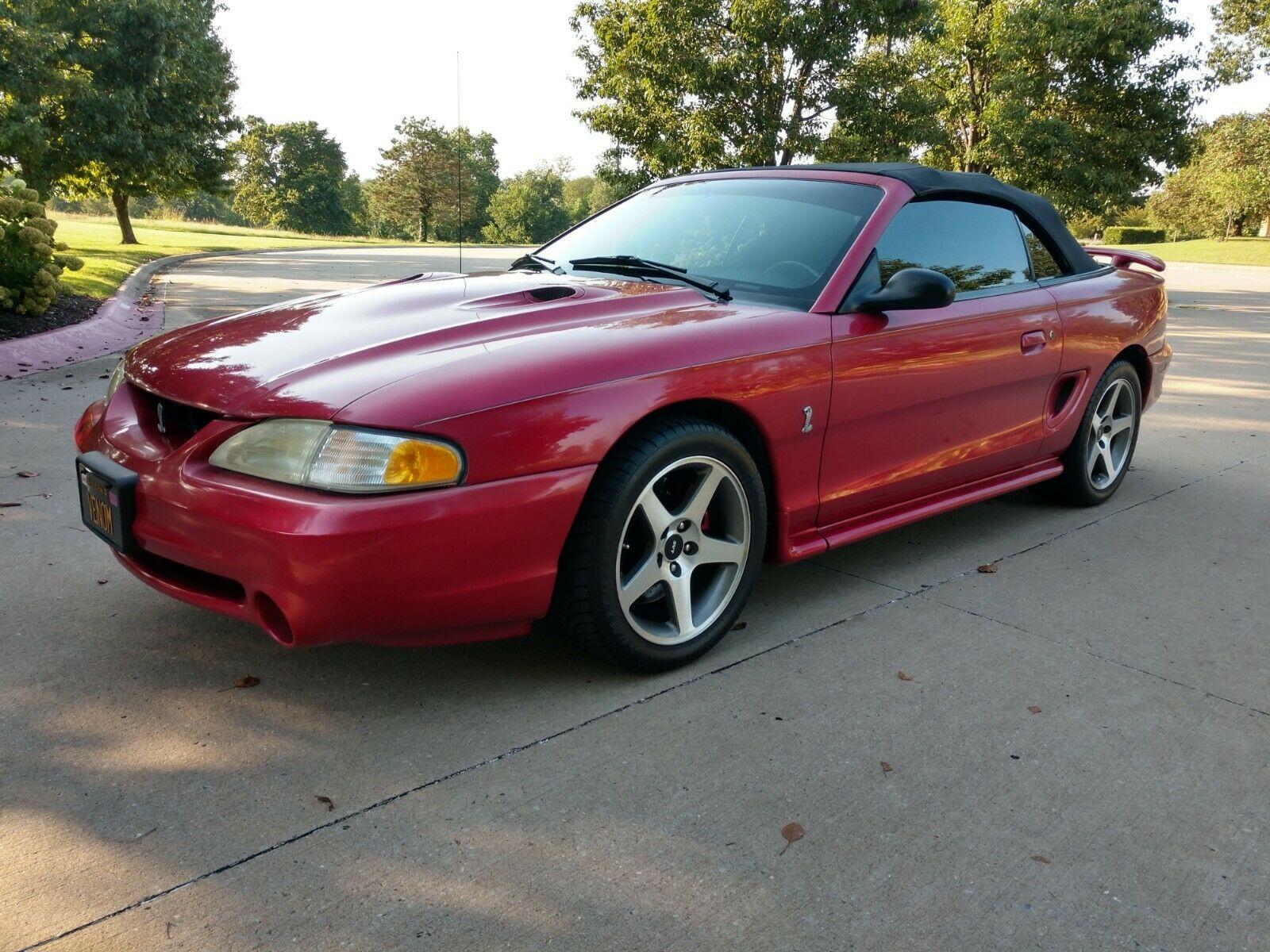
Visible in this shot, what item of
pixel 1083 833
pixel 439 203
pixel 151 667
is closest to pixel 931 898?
pixel 1083 833

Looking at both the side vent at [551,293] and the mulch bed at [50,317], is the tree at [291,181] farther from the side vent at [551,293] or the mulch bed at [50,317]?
the side vent at [551,293]

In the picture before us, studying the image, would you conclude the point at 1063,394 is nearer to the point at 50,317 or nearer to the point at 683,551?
the point at 683,551

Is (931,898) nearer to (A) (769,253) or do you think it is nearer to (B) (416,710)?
(B) (416,710)

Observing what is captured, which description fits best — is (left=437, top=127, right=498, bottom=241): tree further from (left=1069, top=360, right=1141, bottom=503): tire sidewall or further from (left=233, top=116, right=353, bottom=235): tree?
(left=1069, top=360, right=1141, bottom=503): tire sidewall

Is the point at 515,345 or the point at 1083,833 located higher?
the point at 515,345

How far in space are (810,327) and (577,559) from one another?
1103mm

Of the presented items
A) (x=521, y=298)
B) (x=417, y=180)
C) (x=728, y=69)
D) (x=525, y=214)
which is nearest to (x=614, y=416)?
(x=521, y=298)

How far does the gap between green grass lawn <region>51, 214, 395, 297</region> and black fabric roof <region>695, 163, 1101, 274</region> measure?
994 centimetres

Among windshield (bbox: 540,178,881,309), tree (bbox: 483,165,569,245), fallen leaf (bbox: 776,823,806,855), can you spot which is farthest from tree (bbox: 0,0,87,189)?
tree (bbox: 483,165,569,245)

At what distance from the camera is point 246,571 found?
253 centimetres

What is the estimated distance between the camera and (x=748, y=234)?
3.80 meters

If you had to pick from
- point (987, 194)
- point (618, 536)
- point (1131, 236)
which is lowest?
point (618, 536)

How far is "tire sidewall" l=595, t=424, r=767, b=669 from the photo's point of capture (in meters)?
2.81

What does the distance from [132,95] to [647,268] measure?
2346 cm
